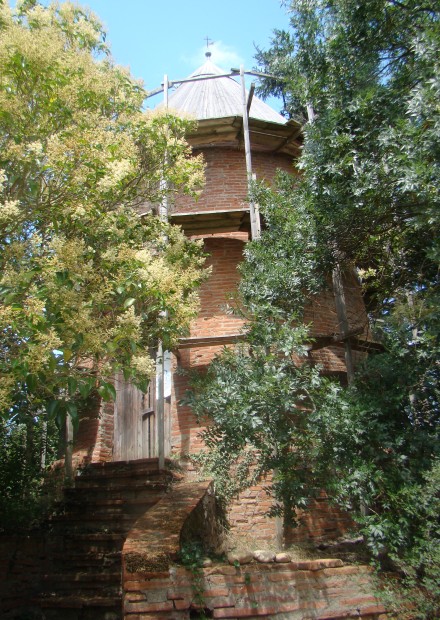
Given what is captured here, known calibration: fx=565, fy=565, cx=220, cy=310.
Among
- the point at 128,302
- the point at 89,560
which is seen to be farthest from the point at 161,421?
the point at 128,302

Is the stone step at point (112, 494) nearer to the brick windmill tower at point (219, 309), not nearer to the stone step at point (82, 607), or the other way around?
the brick windmill tower at point (219, 309)

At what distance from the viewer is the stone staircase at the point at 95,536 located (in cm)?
671

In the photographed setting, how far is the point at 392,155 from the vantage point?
19.9 ft

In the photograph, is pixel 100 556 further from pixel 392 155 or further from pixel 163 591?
pixel 392 155

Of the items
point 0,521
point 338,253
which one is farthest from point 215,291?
point 0,521

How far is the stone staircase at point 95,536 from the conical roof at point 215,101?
7425 millimetres

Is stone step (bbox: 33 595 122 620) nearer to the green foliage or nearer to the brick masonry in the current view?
the green foliage

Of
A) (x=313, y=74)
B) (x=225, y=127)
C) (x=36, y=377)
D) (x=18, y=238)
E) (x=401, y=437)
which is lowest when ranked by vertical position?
(x=401, y=437)

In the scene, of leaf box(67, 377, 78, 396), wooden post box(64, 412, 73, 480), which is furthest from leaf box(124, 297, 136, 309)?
wooden post box(64, 412, 73, 480)

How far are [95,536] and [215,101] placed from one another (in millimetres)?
9529

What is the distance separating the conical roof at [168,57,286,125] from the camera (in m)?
12.2

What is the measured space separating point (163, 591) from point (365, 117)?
5.53 metres

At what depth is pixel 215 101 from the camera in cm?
1286

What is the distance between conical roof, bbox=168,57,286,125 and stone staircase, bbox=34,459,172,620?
292 inches
